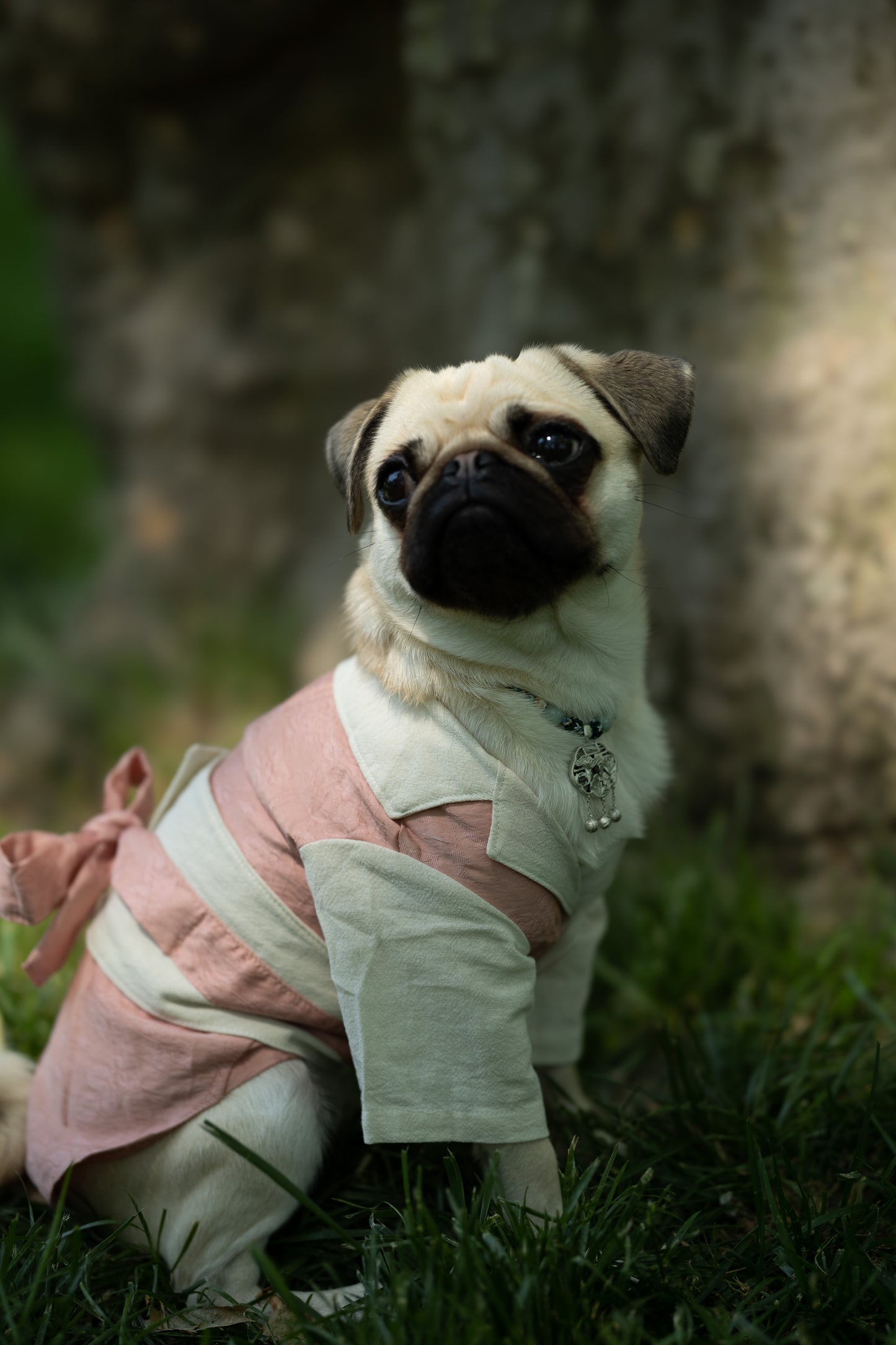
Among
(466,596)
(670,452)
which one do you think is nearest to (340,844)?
(466,596)

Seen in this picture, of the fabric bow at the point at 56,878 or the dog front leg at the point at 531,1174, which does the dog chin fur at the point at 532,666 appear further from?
the fabric bow at the point at 56,878

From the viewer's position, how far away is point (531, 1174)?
91.4 inches

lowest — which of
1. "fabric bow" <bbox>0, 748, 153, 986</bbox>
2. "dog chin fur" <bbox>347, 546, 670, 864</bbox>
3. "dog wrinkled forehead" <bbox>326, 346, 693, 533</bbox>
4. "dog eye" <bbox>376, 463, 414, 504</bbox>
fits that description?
"fabric bow" <bbox>0, 748, 153, 986</bbox>

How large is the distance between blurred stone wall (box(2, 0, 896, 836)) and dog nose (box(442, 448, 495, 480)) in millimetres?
1788

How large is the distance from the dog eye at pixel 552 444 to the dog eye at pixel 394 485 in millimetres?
309

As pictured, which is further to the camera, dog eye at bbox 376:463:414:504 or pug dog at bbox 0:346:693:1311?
dog eye at bbox 376:463:414:504

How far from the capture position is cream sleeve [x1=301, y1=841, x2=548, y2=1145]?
7.32ft

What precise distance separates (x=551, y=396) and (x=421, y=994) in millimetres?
1402

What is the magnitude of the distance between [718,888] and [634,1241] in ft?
5.54

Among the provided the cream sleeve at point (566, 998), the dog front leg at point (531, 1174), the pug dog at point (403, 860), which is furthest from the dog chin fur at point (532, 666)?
the dog front leg at point (531, 1174)

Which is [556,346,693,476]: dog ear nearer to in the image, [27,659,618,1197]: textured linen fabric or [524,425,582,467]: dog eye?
[524,425,582,467]: dog eye

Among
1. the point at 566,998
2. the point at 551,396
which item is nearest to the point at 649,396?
the point at 551,396

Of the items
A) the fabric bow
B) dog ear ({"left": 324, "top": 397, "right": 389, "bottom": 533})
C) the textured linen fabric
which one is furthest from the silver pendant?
the fabric bow

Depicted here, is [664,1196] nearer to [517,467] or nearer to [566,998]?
[566,998]
